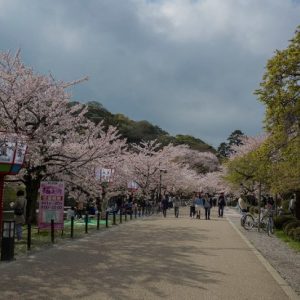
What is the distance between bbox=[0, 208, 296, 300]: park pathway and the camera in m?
7.51

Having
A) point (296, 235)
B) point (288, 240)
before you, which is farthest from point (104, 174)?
point (296, 235)

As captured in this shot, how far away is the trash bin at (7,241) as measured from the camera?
422 inches

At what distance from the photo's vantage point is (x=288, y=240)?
56.4 feet

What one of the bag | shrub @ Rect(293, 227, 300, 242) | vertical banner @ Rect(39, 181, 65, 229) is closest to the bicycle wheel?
shrub @ Rect(293, 227, 300, 242)

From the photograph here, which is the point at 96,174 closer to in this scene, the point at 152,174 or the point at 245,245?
the point at 245,245

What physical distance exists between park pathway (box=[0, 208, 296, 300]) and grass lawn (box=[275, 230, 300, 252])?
73.5 inches

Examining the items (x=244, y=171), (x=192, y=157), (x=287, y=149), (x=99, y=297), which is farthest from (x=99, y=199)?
(x=192, y=157)

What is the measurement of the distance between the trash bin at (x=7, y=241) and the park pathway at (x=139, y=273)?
0.33 m

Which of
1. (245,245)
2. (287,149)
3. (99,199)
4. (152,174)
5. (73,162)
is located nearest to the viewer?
(287,149)

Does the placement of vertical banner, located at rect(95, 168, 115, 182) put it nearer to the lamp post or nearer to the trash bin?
the lamp post

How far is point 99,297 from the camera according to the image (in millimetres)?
7109

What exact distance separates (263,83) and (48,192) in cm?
860

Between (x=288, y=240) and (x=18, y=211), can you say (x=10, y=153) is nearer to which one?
(x=18, y=211)

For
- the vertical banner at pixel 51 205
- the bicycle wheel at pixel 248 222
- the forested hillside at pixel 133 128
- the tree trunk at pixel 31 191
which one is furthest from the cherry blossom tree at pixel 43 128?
the forested hillside at pixel 133 128
